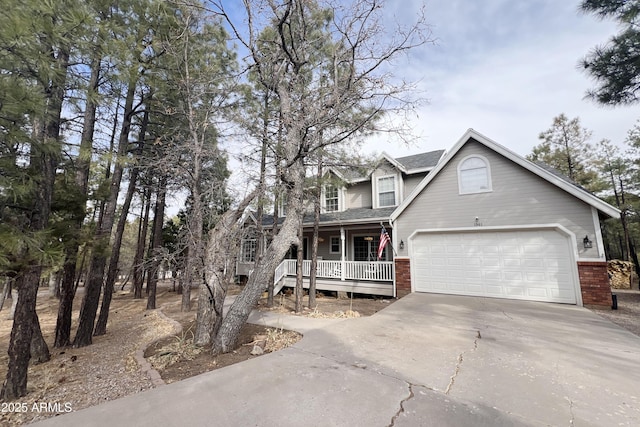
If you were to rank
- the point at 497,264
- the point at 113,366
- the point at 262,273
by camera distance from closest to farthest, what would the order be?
the point at 113,366 < the point at 262,273 < the point at 497,264

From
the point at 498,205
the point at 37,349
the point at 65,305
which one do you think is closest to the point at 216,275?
the point at 37,349

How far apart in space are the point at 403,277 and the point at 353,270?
2282mm

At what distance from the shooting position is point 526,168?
9.07 meters

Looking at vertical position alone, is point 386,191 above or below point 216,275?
above

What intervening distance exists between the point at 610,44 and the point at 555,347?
9.77 metres

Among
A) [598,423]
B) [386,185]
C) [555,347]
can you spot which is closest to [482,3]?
[386,185]

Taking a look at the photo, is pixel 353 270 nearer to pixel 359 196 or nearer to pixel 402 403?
pixel 359 196

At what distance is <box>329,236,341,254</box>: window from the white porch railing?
6.89ft

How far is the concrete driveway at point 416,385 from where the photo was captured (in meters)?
2.63

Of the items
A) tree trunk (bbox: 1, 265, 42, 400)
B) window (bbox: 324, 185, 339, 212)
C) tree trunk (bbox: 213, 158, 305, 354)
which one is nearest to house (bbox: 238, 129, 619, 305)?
window (bbox: 324, 185, 339, 212)

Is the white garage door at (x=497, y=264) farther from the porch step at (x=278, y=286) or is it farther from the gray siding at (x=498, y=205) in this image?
the porch step at (x=278, y=286)

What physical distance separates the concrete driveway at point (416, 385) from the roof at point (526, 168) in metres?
3.94

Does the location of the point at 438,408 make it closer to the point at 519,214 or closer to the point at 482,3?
the point at 519,214

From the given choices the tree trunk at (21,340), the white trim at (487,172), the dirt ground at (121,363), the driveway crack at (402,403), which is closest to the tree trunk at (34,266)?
the tree trunk at (21,340)
